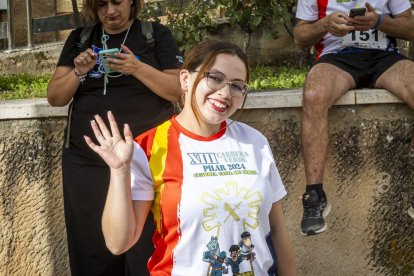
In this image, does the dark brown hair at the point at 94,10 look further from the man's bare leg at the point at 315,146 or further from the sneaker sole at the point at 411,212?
the sneaker sole at the point at 411,212

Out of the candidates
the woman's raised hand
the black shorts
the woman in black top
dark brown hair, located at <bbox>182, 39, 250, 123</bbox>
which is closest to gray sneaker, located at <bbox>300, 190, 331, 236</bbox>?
the black shorts

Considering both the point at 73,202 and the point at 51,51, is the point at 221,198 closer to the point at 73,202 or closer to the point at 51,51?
the point at 73,202

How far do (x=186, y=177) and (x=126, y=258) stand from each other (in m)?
1.40

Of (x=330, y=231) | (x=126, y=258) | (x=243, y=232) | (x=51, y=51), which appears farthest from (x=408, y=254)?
(x=51, y=51)

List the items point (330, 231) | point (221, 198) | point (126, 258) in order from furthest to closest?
point (330, 231) < point (126, 258) < point (221, 198)

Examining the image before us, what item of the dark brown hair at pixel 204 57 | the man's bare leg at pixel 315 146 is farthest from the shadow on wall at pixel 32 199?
the dark brown hair at pixel 204 57

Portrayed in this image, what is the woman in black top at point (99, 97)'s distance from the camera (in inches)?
157

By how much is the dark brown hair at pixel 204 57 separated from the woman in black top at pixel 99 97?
1.06 m

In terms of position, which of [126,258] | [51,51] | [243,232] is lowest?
[51,51]

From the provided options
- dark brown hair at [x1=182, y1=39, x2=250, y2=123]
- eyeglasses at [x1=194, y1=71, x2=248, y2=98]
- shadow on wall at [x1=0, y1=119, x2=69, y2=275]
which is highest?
dark brown hair at [x1=182, y1=39, x2=250, y2=123]

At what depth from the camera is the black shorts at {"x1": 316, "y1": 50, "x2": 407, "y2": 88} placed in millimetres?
4738

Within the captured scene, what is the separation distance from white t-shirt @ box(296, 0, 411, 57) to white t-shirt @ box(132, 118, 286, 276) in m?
2.20

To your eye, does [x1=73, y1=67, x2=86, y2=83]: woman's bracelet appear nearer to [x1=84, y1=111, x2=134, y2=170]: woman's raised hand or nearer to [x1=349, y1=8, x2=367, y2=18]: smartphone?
[x1=84, y1=111, x2=134, y2=170]: woman's raised hand

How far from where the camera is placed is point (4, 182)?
4957 millimetres
